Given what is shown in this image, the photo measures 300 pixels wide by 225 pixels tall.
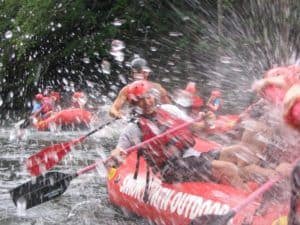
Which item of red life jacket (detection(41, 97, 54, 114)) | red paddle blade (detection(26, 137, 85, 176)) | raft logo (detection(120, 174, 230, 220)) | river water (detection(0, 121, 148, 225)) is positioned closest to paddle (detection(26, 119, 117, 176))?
red paddle blade (detection(26, 137, 85, 176))

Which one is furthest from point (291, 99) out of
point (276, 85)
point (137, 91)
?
point (137, 91)

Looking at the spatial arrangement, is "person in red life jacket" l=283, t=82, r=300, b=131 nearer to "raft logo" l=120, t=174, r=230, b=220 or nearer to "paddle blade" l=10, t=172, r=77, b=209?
"raft logo" l=120, t=174, r=230, b=220

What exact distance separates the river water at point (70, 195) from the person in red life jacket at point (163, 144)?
0.58 meters

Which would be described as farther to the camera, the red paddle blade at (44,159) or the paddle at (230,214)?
the red paddle blade at (44,159)

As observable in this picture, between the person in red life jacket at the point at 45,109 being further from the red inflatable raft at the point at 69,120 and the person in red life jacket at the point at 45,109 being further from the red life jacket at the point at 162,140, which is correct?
the red life jacket at the point at 162,140

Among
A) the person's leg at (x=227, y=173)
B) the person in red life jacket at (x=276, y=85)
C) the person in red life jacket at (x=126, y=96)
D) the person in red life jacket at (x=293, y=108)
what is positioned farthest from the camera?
the person in red life jacket at (x=126, y=96)

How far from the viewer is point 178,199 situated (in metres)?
4.87

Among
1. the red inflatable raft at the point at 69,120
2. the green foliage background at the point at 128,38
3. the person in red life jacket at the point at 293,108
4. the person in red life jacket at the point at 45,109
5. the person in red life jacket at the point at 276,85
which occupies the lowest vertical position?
the person in red life jacket at the point at 45,109

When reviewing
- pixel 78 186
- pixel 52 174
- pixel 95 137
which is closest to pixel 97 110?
pixel 95 137

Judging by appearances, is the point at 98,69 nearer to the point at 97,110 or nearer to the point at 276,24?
the point at 97,110

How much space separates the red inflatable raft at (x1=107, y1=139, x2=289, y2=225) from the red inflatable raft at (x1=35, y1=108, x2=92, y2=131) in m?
7.91

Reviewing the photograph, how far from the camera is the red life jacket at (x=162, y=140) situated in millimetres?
5477

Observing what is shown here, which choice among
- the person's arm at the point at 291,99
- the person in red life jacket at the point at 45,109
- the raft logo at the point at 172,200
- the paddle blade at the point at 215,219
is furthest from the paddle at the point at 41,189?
the person in red life jacket at the point at 45,109

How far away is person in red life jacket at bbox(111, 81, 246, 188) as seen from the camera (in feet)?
17.0
